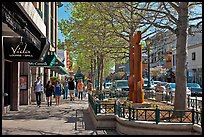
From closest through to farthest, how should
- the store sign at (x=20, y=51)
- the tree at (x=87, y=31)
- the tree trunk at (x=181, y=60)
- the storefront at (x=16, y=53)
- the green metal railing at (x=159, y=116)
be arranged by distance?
the green metal railing at (x=159, y=116)
the tree trunk at (x=181, y=60)
the storefront at (x=16, y=53)
the store sign at (x=20, y=51)
the tree at (x=87, y=31)

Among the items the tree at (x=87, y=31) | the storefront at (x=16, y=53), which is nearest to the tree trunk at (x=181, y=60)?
the storefront at (x=16, y=53)

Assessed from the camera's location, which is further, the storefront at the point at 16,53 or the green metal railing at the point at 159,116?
the storefront at the point at 16,53

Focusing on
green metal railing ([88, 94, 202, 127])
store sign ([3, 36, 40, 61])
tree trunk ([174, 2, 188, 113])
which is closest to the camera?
green metal railing ([88, 94, 202, 127])

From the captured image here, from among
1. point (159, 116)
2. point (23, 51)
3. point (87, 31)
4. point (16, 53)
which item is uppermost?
point (87, 31)

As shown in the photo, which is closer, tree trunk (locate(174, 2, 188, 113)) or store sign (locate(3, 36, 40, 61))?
tree trunk (locate(174, 2, 188, 113))

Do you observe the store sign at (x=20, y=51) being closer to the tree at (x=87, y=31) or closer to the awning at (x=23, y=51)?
the awning at (x=23, y=51)

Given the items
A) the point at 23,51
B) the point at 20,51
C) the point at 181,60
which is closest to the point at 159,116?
the point at 181,60

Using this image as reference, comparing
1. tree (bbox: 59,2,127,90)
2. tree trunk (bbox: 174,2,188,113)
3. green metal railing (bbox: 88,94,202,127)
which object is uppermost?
tree (bbox: 59,2,127,90)

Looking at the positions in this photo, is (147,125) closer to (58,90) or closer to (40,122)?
(40,122)

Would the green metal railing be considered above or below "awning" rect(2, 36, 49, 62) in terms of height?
below

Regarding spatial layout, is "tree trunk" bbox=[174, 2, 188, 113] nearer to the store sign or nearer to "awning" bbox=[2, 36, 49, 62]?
"awning" bbox=[2, 36, 49, 62]

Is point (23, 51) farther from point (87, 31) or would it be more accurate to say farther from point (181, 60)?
point (181, 60)

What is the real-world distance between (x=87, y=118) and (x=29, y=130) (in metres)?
3.99

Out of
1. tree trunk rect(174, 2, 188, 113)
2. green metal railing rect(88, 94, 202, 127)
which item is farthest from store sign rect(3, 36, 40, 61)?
tree trunk rect(174, 2, 188, 113)
